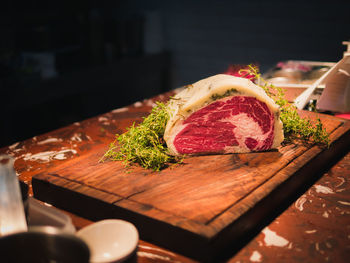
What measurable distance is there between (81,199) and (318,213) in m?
0.81

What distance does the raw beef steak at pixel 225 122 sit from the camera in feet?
5.24

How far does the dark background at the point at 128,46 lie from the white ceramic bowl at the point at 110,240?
287cm

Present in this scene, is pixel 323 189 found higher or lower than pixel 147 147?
lower

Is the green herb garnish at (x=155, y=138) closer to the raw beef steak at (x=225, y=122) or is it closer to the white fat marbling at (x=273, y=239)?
the raw beef steak at (x=225, y=122)

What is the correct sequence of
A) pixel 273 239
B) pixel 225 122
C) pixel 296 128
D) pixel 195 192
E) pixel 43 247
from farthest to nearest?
1. pixel 296 128
2. pixel 225 122
3. pixel 195 192
4. pixel 273 239
5. pixel 43 247

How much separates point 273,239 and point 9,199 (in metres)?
0.76

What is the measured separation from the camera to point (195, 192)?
4.22 feet

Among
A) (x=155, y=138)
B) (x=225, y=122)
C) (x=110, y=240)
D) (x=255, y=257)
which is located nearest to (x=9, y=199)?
(x=110, y=240)

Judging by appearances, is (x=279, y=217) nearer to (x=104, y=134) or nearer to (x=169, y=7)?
(x=104, y=134)

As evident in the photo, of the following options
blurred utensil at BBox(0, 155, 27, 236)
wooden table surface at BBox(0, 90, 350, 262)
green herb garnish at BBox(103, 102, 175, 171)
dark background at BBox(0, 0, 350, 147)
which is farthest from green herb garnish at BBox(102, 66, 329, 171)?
dark background at BBox(0, 0, 350, 147)

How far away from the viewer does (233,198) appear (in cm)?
123

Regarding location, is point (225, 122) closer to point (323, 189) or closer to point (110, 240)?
point (323, 189)

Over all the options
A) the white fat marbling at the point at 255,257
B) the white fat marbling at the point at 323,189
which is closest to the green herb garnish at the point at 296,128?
the white fat marbling at the point at 323,189

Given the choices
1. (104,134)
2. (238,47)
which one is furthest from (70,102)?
(104,134)
